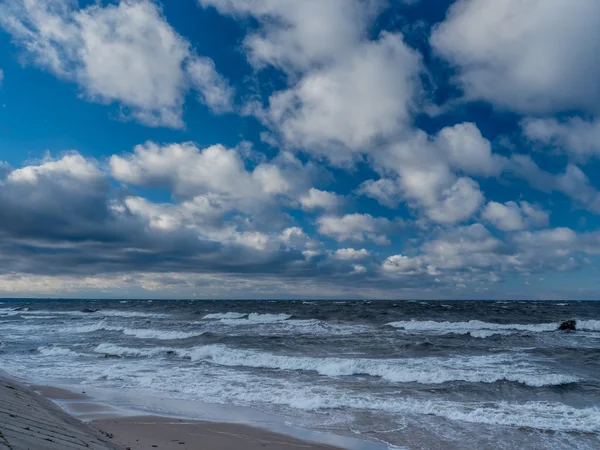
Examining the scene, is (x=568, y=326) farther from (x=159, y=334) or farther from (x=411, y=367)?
(x=159, y=334)

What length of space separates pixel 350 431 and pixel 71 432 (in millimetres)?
6723

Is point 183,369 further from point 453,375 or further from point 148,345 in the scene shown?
point 453,375

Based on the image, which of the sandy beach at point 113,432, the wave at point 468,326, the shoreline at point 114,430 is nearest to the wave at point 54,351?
the shoreline at point 114,430

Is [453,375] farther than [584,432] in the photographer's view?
Yes

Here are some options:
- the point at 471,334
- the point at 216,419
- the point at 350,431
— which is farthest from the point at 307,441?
the point at 471,334

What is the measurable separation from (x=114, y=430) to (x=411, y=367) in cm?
1333

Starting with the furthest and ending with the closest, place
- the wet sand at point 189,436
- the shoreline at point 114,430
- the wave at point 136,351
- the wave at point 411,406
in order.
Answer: the wave at point 136,351
the wave at point 411,406
the wet sand at point 189,436
the shoreline at point 114,430

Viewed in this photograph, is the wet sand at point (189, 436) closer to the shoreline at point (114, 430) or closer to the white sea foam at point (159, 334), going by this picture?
the shoreline at point (114, 430)

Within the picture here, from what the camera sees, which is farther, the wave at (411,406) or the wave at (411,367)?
the wave at (411,367)

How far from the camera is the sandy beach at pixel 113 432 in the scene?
659 cm

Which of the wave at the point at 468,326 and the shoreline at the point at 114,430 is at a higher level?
the shoreline at the point at 114,430

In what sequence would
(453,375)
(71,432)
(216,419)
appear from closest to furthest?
1. (71,432)
2. (216,419)
3. (453,375)

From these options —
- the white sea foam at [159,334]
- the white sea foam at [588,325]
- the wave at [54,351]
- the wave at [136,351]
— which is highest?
the white sea foam at [588,325]

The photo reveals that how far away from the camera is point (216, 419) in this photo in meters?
11.9
